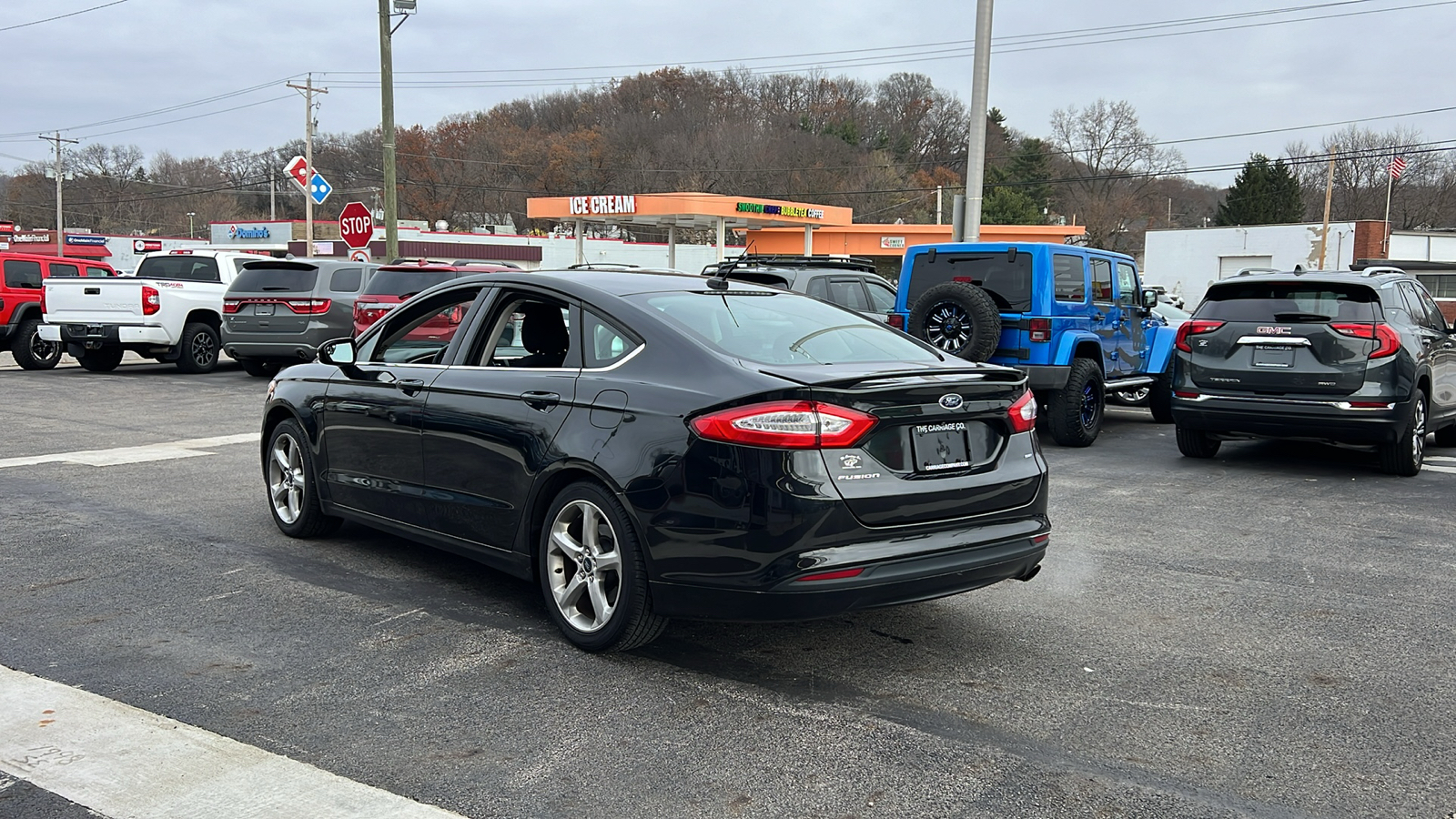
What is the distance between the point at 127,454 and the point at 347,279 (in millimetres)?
7980

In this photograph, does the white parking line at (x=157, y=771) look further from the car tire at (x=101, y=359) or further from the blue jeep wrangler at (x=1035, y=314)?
the car tire at (x=101, y=359)

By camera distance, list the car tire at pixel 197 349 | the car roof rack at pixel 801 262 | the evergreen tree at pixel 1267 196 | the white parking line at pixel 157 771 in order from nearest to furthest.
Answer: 1. the white parking line at pixel 157 771
2. the car roof rack at pixel 801 262
3. the car tire at pixel 197 349
4. the evergreen tree at pixel 1267 196

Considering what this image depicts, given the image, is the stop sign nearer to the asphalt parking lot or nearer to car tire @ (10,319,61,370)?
car tire @ (10,319,61,370)

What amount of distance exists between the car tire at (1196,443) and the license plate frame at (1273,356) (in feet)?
3.26

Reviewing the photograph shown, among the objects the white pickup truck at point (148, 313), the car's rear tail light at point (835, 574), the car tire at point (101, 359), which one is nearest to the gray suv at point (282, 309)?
the white pickup truck at point (148, 313)

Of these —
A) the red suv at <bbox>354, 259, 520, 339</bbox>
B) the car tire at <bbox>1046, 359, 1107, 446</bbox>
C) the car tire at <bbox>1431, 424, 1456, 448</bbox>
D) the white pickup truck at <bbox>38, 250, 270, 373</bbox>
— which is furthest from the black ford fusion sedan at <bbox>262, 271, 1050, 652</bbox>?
the white pickup truck at <bbox>38, 250, 270, 373</bbox>

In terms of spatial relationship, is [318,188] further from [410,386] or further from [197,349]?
[410,386]

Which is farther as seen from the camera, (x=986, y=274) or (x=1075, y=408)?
(x=986, y=274)

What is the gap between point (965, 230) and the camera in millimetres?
16891

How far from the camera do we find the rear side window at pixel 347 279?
17.2 m

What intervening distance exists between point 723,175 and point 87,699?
7934cm

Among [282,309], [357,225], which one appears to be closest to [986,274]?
[282,309]

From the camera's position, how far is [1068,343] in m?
11.2

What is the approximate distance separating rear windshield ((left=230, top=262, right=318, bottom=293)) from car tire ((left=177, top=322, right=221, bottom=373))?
6.86 ft
